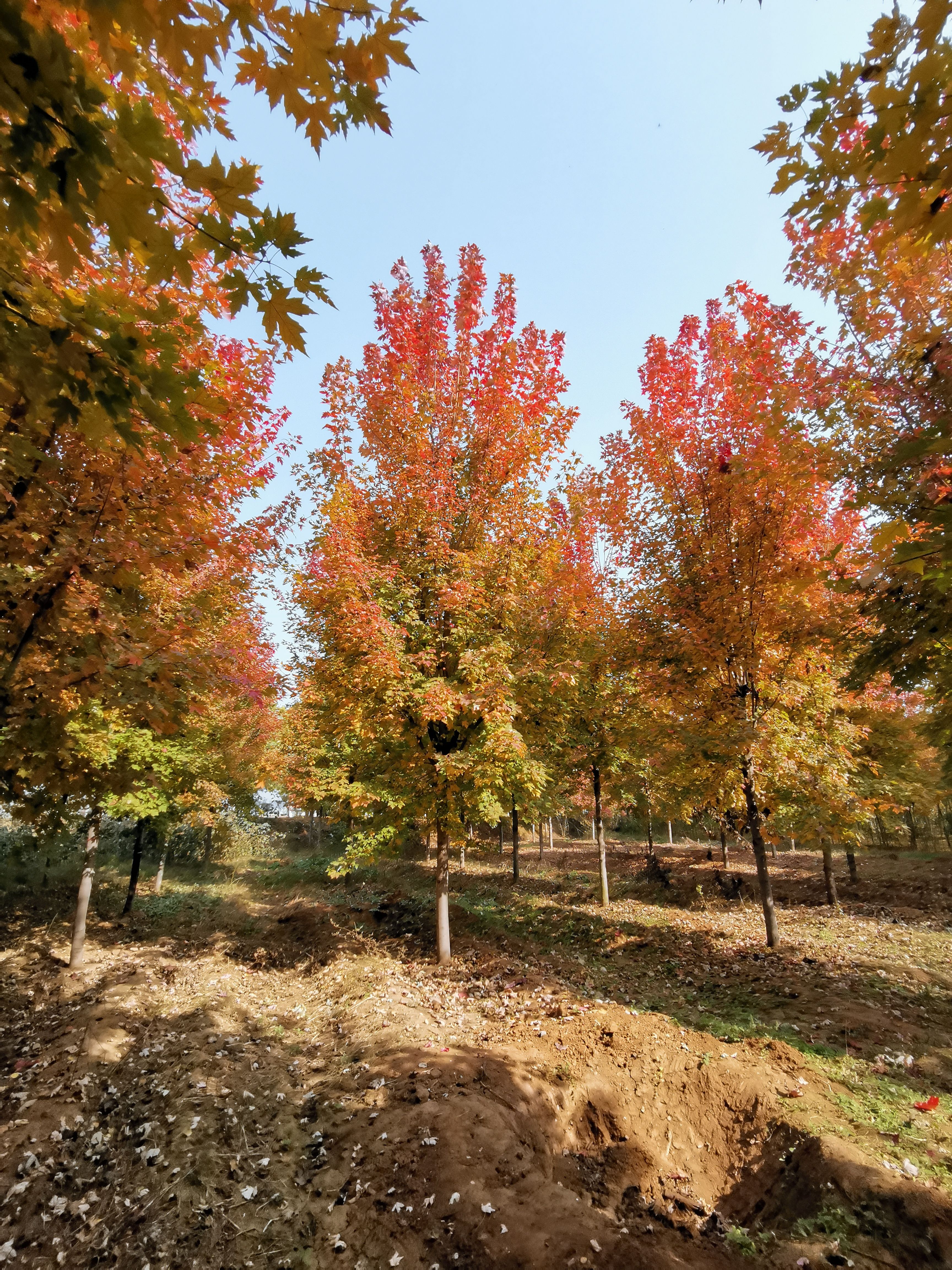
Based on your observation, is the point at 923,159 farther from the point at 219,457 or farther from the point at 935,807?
the point at 935,807

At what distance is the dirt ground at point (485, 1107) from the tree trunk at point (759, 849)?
0.47 metres

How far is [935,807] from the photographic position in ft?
75.0

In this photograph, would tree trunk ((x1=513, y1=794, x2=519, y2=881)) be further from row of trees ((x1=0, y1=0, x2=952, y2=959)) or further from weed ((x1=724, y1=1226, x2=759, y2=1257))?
weed ((x1=724, y1=1226, x2=759, y2=1257))

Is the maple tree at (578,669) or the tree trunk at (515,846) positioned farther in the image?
the tree trunk at (515,846)

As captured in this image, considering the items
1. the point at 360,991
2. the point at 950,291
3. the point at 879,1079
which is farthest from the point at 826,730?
the point at 360,991

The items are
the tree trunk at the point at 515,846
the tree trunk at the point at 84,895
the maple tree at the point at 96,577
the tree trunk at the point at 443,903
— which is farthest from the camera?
the tree trunk at the point at 515,846

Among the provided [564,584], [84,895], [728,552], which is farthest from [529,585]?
[84,895]

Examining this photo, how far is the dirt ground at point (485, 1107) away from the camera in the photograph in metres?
3.71

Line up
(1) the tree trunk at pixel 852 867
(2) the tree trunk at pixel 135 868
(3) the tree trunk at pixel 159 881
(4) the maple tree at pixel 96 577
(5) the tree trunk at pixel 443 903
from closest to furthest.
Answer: (4) the maple tree at pixel 96 577 < (5) the tree trunk at pixel 443 903 < (2) the tree trunk at pixel 135 868 < (1) the tree trunk at pixel 852 867 < (3) the tree trunk at pixel 159 881

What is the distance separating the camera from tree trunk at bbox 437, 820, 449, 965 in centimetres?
899

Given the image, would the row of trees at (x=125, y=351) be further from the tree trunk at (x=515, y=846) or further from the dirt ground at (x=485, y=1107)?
the tree trunk at (x=515, y=846)

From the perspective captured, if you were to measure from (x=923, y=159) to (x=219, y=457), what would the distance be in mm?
4948

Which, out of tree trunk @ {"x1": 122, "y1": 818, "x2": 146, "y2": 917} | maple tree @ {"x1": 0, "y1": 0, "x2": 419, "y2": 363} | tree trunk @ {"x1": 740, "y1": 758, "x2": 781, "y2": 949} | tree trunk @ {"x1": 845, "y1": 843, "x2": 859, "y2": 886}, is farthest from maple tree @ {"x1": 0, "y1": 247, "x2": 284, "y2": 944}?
tree trunk @ {"x1": 845, "y1": 843, "x2": 859, "y2": 886}

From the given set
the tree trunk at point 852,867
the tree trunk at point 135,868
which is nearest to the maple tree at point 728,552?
the tree trunk at point 852,867
